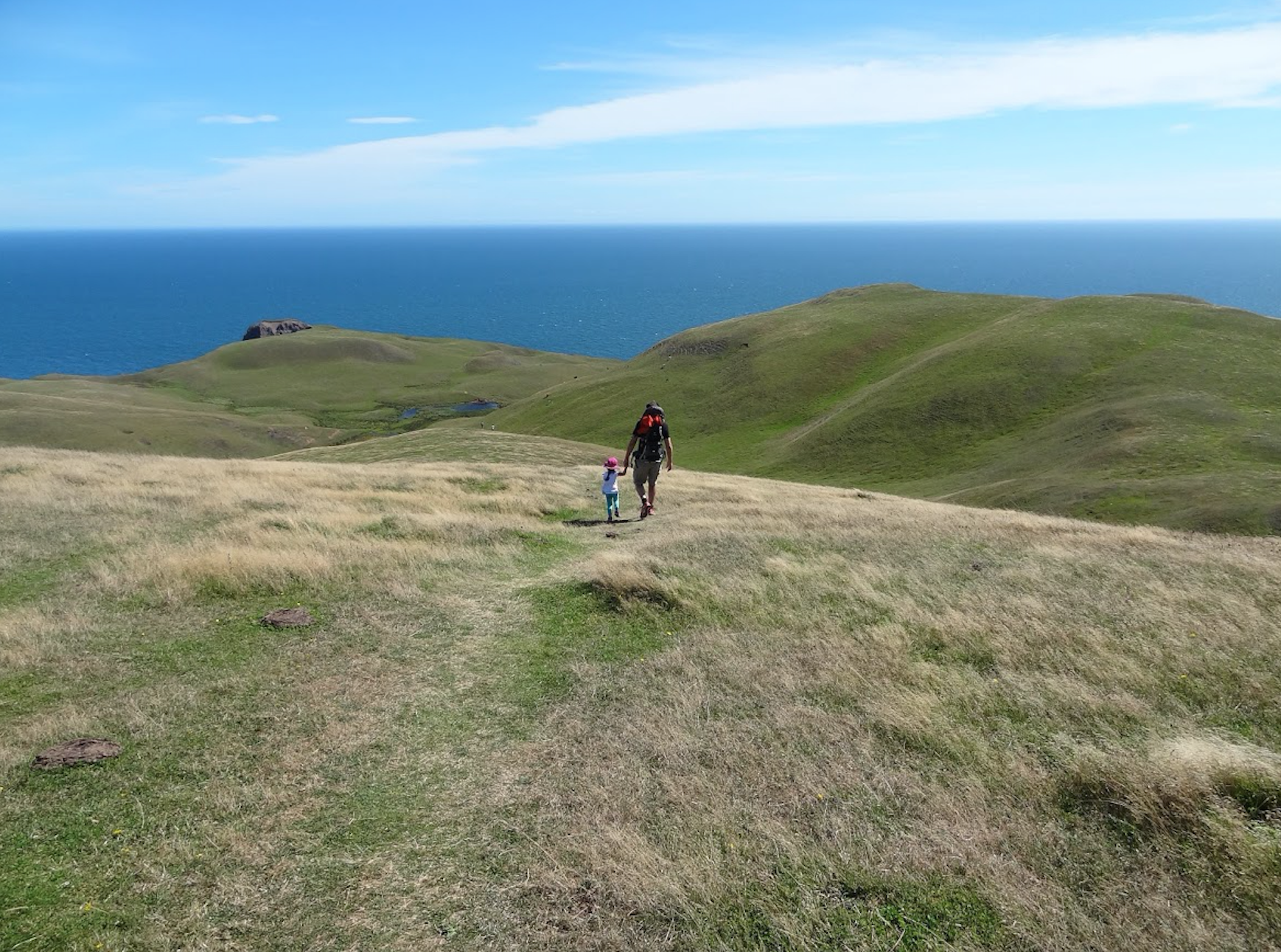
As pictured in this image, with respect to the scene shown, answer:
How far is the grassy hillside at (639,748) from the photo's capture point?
22.2 feet

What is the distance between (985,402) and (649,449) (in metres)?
52.6

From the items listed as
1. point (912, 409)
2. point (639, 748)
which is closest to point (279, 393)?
point (912, 409)

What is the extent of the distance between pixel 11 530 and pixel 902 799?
21.6 meters

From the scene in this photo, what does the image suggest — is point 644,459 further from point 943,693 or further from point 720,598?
point 943,693

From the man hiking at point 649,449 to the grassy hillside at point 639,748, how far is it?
18.7 feet

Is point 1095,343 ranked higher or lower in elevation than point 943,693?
higher

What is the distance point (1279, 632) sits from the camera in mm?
12430

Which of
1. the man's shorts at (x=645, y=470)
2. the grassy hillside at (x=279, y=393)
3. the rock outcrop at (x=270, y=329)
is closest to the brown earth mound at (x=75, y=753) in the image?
the man's shorts at (x=645, y=470)

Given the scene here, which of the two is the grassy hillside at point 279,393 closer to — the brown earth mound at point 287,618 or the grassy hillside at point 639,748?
the grassy hillside at point 639,748

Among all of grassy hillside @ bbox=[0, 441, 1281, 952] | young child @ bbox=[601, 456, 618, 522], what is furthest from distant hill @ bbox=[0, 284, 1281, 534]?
grassy hillside @ bbox=[0, 441, 1281, 952]

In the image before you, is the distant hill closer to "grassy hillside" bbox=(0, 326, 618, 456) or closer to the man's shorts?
"grassy hillside" bbox=(0, 326, 618, 456)

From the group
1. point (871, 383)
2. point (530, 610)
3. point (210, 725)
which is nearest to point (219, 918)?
point (210, 725)

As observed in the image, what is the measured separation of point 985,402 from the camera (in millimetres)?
67312

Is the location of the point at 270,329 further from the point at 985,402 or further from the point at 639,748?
the point at 639,748
